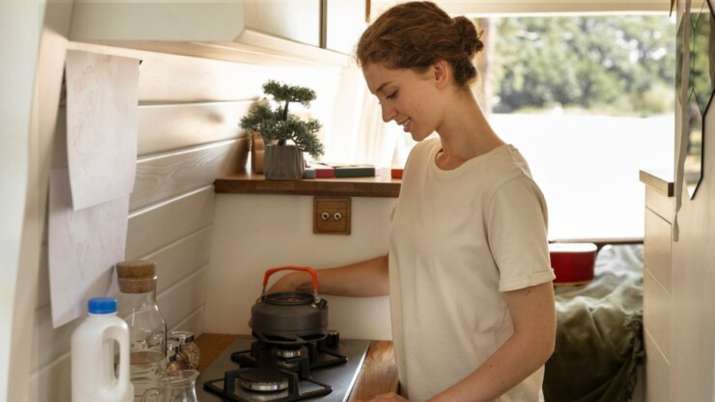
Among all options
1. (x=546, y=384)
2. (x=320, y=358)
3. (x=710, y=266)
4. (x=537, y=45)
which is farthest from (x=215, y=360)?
(x=537, y=45)

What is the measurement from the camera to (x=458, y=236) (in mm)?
1893

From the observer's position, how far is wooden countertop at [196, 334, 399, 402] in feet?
6.82

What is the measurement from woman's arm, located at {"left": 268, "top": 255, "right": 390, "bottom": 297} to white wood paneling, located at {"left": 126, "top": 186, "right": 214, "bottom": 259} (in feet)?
0.80

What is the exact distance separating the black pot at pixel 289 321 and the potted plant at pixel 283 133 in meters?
0.41

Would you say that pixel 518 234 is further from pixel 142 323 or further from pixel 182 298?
pixel 182 298

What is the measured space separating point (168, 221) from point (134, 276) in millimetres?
390

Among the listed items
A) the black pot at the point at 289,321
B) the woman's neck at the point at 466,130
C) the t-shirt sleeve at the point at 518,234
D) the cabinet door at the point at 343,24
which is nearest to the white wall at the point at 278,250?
the black pot at the point at 289,321

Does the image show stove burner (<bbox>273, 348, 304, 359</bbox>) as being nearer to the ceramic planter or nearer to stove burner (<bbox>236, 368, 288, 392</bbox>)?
stove burner (<bbox>236, 368, 288, 392</bbox>)

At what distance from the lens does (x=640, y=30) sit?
15.0 meters

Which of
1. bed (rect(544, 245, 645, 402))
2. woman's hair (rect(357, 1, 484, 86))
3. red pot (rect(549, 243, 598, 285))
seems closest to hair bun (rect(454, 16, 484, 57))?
woman's hair (rect(357, 1, 484, 86))

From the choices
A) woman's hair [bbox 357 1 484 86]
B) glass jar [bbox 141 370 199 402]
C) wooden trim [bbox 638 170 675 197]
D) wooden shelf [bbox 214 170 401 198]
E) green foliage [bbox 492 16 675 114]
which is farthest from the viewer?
green foliage [bbox 492 16 675 114]

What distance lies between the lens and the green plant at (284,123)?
2510mm

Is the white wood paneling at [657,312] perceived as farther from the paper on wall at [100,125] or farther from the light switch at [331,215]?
the paper on wall at [100,125]

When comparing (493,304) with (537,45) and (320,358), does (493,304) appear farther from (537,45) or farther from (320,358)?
(537,45)
